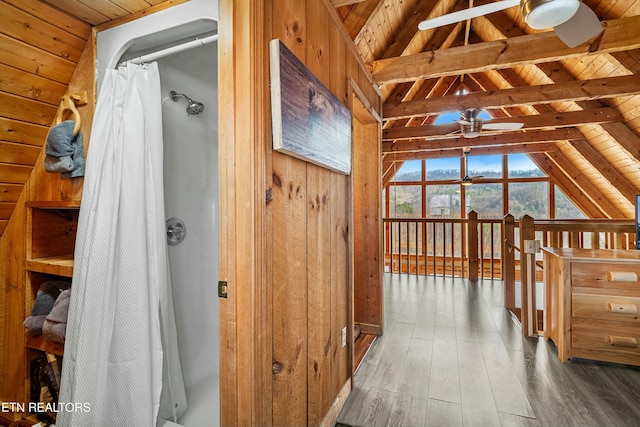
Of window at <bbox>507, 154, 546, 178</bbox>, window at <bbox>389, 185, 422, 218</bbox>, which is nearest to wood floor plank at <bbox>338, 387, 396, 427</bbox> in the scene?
window at <bbox>389, 185, 422, 218</bbox>

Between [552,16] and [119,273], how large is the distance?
2.38 meters

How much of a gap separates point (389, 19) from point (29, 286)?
3.43 metres

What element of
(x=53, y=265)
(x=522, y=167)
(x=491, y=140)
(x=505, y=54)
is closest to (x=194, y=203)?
(x=53, y=265)

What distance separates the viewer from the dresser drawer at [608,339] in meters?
2.11

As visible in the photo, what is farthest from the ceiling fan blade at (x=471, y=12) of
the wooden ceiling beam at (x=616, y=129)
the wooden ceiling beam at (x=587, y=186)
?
the wooden ceiling beam at (x=587, y=186)

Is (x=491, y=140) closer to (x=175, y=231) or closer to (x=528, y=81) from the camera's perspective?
(x=528, y=81)

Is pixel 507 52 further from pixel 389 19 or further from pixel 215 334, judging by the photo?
pixel 215 334

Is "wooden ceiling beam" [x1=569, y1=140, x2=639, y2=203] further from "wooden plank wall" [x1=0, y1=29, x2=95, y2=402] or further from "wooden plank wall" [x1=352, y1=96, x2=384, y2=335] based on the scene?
"wooden plank wall" [x1=0, y1=29, x2=95, y2=402]

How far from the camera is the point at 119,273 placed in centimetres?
130

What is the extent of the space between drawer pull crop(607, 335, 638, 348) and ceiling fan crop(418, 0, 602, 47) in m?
1.97

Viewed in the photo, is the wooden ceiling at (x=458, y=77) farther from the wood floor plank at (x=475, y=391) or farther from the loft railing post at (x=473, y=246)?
the wood floor plank at (x=475, y=391)

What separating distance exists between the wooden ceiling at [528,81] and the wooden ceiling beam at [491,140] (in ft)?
0.06

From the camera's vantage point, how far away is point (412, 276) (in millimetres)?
5074

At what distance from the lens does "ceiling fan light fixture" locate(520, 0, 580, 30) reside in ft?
4.91
